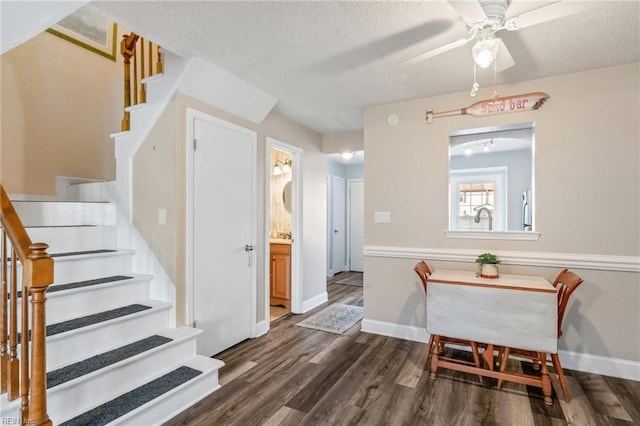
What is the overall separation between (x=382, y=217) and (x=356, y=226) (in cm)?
364

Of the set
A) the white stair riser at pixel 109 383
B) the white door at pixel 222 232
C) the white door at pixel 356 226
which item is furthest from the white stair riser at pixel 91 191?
the white door at pixel 356 226

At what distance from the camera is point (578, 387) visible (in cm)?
229

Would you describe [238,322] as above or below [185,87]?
below

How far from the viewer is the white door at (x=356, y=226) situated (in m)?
6.92

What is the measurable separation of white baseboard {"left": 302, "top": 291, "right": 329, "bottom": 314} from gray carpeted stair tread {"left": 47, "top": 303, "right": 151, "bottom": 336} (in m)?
2.12

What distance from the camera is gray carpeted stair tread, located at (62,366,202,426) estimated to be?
164 cm

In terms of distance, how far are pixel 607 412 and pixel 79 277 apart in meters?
3.63

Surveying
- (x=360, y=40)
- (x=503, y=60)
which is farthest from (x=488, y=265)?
(x=360, y=40)

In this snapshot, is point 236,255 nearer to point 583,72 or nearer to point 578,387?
point 578,387

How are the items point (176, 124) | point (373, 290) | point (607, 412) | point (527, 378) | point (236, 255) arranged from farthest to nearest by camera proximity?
1. point (373, 290)
2. point (236, 255)
3. point (176, 124)
4. point (527, 378)
5. point (607, 412)

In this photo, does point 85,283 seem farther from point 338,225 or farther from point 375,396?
point 338,225

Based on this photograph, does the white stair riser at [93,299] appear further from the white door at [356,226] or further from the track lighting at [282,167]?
the white door at [356,226]

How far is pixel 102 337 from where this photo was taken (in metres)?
2.00

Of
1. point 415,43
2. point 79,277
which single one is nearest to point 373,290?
point 415,43
